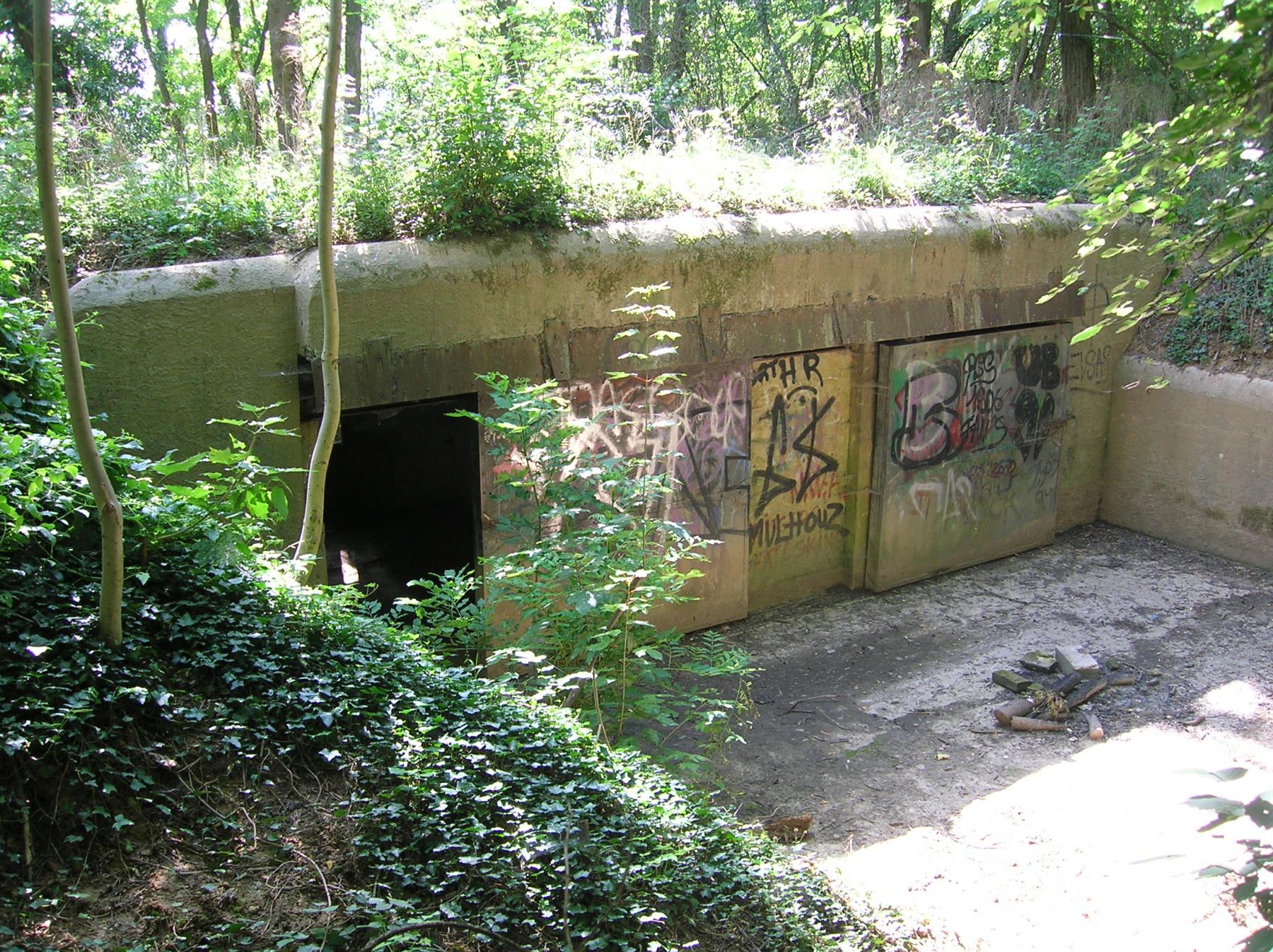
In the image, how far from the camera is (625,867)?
3.63 meters

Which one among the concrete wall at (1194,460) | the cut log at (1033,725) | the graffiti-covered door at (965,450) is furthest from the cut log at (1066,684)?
the concrete wall at (1194,460)

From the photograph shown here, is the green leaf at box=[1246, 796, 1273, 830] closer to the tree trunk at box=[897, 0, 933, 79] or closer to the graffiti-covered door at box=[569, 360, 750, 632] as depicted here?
the graffiti-covered door at box=[569, 360, 750, 632]

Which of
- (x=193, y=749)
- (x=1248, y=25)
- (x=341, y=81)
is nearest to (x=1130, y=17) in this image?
(x=341, y=81)

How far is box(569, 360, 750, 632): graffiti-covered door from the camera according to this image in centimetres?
711

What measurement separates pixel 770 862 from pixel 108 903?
2.29m

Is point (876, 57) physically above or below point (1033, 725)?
above

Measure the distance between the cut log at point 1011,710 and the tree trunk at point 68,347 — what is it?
5076 millimetres

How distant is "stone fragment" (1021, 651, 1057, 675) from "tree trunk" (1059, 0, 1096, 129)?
23.7 ft

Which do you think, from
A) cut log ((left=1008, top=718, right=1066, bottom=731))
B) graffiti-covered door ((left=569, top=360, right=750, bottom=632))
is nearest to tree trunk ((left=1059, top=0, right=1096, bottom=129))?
graffiti-covered door ((left=569, top=360, right=750, bottom=632))

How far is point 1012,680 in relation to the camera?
7070 millimetres

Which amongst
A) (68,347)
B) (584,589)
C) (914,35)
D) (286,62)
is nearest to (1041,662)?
(584,589)

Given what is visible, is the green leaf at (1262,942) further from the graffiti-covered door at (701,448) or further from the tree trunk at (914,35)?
the tree trunk at (914,35)

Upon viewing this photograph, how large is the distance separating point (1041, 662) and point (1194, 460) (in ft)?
11.5

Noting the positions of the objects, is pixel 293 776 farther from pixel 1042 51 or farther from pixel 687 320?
pixel 1042 51
